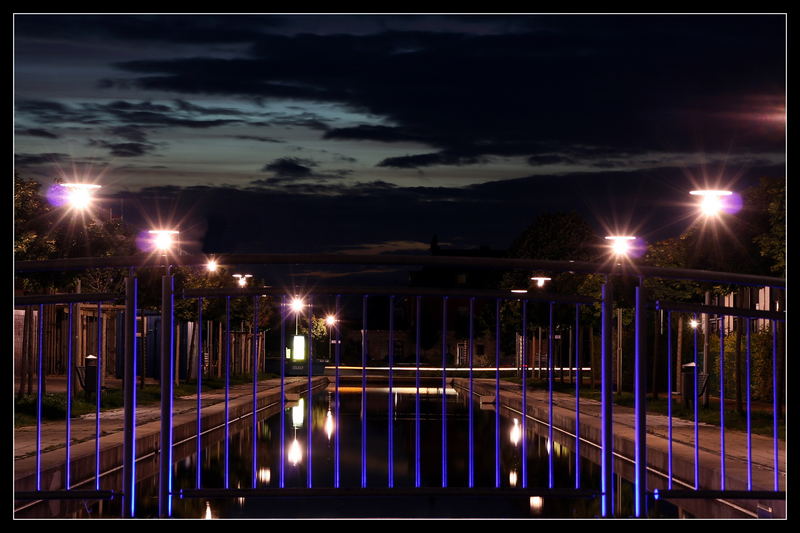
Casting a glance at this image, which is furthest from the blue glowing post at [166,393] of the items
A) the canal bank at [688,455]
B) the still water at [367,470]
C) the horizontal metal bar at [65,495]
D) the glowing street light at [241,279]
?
the glowing street light at [241,279]

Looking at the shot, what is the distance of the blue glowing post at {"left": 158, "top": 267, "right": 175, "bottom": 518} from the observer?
29.4 feet

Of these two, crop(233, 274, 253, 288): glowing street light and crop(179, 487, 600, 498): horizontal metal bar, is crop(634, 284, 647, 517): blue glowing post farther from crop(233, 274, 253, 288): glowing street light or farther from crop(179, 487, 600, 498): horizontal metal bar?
crop(233, 274, 253, 288): glowing street light

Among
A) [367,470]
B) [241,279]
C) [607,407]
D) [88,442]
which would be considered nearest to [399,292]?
[607,407]

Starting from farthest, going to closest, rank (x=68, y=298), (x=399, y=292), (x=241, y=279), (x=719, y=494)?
(x=241, y=279) → (x=399, y=292) → (x=68, y=298) → (x=719, y=494)

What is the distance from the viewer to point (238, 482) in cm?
1458

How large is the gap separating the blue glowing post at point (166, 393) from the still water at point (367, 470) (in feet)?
3.59

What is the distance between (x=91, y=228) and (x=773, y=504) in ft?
66.3

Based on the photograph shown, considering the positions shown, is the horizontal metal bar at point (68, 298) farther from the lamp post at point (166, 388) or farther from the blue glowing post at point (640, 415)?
the blue glowing post at point (640, 415)

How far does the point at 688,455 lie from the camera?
51.4 feet

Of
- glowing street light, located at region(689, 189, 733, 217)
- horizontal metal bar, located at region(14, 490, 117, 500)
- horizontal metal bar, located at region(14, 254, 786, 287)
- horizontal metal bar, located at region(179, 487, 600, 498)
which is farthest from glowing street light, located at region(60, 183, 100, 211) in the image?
horizontal metal bar, located at region(179, 487, 600, 498)

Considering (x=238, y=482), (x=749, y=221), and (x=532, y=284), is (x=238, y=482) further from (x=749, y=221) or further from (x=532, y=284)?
(x=532, y=284)

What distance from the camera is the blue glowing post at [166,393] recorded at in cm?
896

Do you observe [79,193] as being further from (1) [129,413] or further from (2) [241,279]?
(2) [241,279]

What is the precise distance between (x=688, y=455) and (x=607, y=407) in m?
7.13
